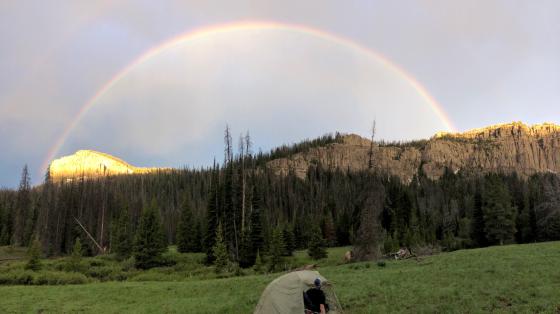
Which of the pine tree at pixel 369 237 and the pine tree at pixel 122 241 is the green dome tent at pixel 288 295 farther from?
the pine tree at pixel 122 241

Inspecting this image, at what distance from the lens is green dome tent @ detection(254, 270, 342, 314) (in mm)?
15836

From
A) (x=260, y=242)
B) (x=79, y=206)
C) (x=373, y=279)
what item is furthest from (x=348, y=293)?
(x=79, y=206)

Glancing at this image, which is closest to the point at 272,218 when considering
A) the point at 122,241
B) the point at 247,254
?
the point at 122,241

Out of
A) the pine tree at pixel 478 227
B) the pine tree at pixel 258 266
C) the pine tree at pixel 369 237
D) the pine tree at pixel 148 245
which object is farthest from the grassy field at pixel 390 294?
the pine tree at pixel 478 227

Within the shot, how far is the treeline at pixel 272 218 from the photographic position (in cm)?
5981

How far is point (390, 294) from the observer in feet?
68.3

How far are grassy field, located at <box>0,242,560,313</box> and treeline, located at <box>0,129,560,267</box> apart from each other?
1974 cm

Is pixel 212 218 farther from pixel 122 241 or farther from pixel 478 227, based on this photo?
pixel 478 227

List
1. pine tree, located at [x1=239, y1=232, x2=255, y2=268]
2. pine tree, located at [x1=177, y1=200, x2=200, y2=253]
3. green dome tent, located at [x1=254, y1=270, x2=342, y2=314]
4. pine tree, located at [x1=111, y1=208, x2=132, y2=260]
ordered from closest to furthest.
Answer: green dome tent, located at [x1=254, y1=270, x2=342, y2=314]
pine tree, located at [x1=239, y1=232, x2=255, y2=268]
pine tree, located at [x1=111, y1=208, x2=132, y2=260]
pine tree, located at [x1=177, y1=200, x2=200, y2=253]

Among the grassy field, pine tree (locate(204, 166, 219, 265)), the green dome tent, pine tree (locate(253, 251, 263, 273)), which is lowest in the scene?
pine tree (locate(253, 251, 263, 273))

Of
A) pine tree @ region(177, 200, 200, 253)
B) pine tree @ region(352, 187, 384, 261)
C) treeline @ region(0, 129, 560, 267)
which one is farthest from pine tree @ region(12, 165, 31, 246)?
pine tree @ region(352, 187, 384, 261)

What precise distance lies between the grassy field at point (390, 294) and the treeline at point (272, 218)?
19.7 m

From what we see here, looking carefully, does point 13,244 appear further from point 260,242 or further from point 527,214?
→ point 527,214

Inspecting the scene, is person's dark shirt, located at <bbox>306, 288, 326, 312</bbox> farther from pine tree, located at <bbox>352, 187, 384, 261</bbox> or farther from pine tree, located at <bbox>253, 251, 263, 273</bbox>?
pine tree, located at <bbox>253, 251, 263, 273</bbox>
